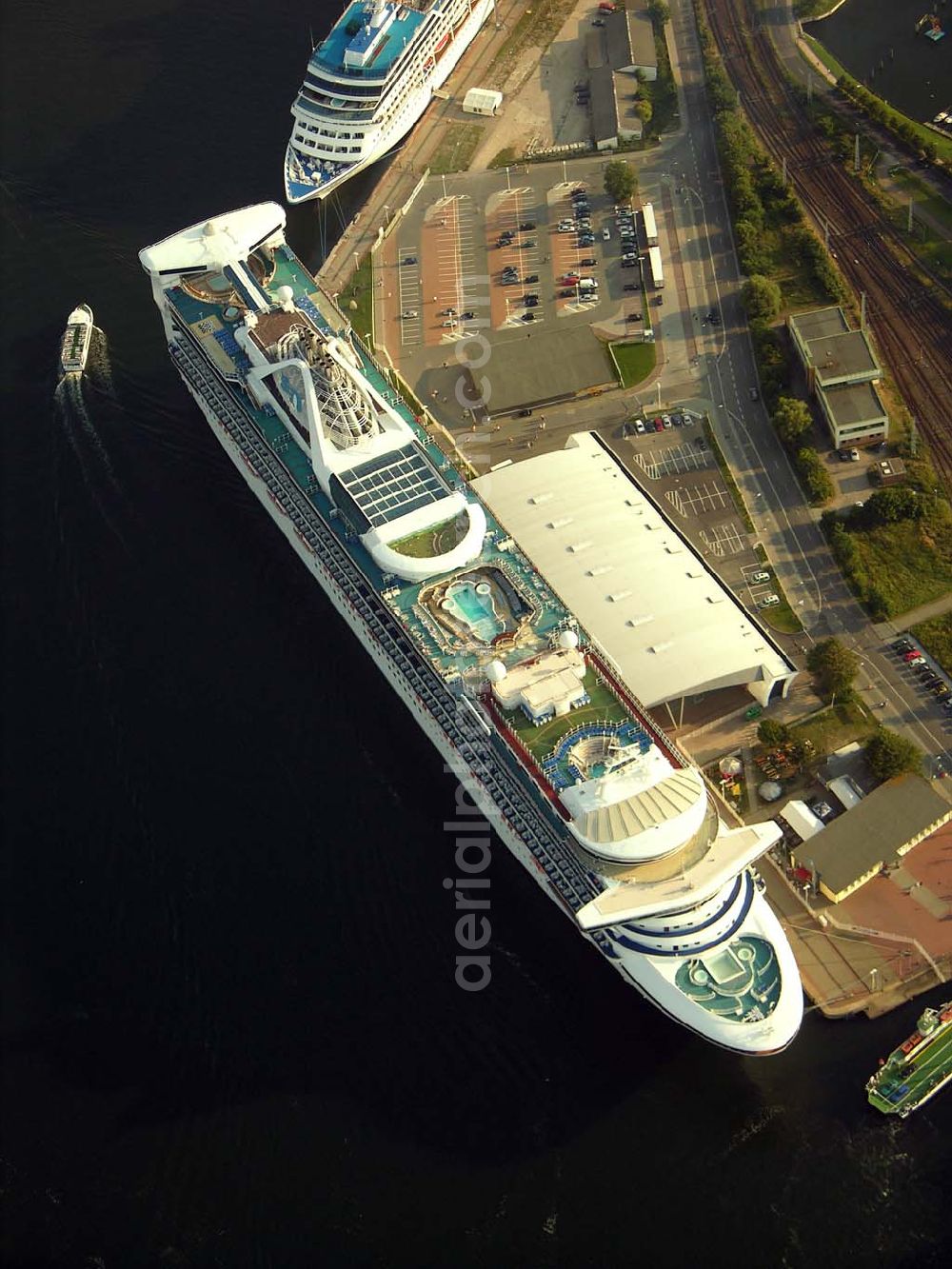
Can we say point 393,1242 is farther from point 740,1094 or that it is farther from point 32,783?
point 32,783

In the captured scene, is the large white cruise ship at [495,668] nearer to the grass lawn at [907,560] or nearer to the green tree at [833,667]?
the green tree at [833,667]

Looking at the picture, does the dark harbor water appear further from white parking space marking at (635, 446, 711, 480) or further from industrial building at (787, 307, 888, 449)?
industrial building at (787, 307, 888, 449)

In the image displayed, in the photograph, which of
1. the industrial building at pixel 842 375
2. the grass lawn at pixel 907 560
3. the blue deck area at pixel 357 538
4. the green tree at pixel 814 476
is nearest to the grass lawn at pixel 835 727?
the grass lawn at pixel 907 560

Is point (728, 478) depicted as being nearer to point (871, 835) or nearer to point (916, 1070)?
point (871, 835)

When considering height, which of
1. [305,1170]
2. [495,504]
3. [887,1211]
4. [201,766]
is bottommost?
[887,1211]

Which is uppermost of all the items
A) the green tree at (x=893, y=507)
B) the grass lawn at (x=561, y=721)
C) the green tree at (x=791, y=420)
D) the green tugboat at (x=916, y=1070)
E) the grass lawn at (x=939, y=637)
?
the green tree at (x=791, y=420)

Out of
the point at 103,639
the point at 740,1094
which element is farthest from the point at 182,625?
the point at 740,1094

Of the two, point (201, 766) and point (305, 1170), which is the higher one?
point (201, 766)

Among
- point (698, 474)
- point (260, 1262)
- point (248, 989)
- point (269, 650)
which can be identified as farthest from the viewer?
point (698, 474)
